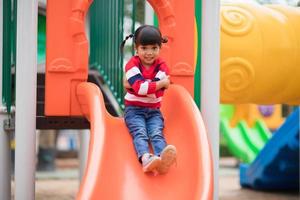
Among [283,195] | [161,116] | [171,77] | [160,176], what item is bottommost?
[283,195]

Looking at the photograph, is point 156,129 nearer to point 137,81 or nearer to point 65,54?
point 137,81

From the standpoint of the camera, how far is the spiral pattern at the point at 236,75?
5.90 meters

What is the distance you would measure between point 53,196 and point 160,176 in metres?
4.79

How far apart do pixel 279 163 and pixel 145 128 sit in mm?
5172

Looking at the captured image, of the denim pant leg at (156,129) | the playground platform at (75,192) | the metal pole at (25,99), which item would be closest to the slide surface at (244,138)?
the playground platform at (75,192)

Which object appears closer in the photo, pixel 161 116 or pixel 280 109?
pixel 161 116

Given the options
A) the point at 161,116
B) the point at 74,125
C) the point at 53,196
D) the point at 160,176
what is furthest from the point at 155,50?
the point at 53,196

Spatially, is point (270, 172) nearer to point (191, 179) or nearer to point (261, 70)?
point (261, 70)

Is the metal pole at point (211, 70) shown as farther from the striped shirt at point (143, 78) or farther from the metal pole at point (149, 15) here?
the metal pole at point (149, 15)

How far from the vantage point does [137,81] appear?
408 centimetres

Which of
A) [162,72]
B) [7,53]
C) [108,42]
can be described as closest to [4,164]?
[7,53]

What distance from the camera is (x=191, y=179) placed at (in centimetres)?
375

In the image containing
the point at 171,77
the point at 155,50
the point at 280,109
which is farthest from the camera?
the point at 280,109

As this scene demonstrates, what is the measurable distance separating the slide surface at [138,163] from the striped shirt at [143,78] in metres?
0.19
